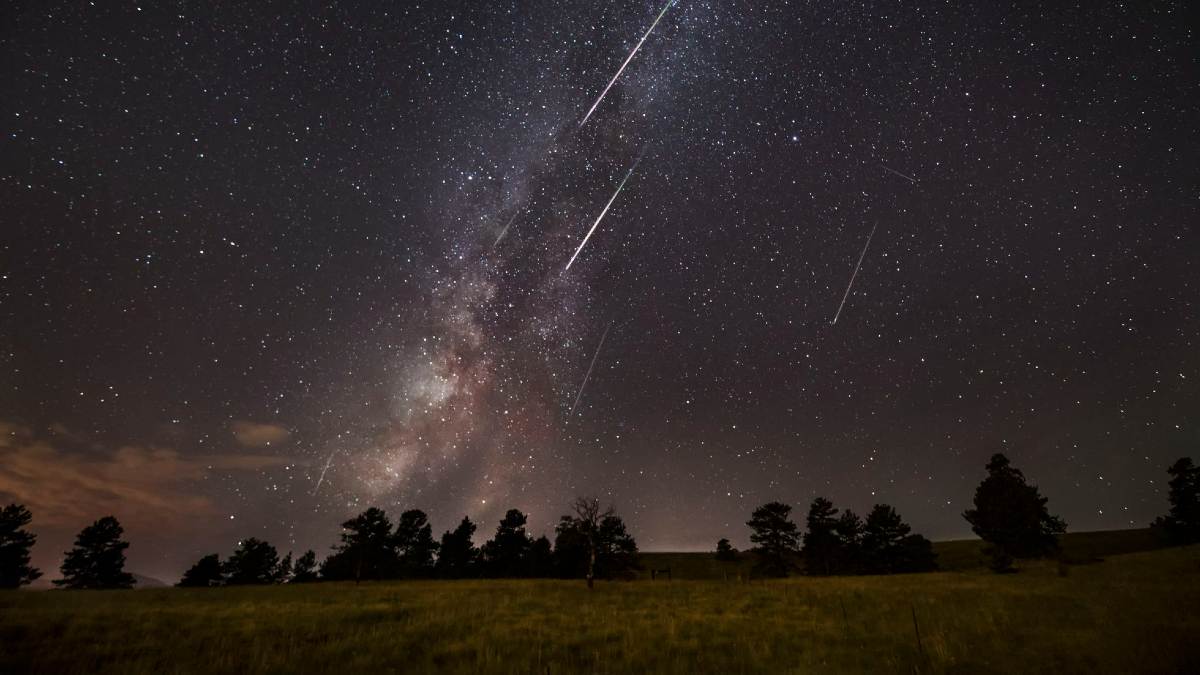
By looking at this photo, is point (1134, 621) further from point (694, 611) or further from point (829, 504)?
point (829, 504)

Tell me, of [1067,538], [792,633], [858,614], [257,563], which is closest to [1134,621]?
[858,614]

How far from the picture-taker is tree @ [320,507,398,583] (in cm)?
5675

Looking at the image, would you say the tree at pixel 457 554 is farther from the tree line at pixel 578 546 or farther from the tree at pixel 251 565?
the tree at pixel 251 565

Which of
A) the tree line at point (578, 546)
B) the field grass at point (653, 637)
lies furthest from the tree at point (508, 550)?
the field grass at point (653, 637)

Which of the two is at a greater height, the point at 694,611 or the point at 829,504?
the point at 829,504

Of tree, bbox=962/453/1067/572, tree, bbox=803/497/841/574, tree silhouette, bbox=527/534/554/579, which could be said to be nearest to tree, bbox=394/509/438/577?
tree silhouette, bbox=527/534/554/579

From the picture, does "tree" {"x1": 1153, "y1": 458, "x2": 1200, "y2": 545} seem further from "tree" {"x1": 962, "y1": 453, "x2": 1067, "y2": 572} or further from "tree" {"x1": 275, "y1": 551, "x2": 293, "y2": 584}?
"tree" {"x1": 275, "y1": 551, "x2": 293, "y2": 584}

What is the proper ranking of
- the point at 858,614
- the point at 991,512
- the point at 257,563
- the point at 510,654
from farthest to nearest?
1. the point at 257,563
2. the point at 991,512
3. the point at 858,614
4. the point at 510,654

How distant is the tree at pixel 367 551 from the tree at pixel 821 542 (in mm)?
50153

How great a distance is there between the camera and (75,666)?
891cm

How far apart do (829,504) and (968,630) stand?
168 ft

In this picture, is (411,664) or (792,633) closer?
(411,664)

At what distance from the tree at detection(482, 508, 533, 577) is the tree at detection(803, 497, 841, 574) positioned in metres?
33.6

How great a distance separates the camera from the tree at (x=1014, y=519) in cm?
4147
